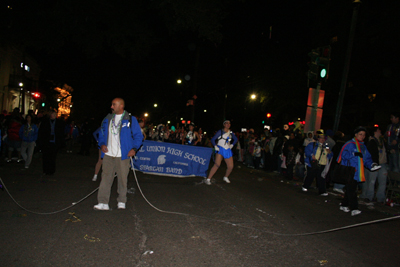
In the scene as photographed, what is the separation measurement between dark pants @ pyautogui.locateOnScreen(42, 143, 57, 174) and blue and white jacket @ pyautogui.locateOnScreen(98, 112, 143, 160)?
3.76m

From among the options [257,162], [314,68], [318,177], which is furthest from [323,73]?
[257,162]

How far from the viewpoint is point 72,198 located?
6230 mm

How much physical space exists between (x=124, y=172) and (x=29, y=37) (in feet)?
23.3

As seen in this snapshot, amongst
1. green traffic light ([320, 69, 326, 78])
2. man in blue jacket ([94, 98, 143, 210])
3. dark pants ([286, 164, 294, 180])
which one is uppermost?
green traffic light ([320, 69, 326, 78])

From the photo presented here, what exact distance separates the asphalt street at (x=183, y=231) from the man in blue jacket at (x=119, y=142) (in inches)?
25.2

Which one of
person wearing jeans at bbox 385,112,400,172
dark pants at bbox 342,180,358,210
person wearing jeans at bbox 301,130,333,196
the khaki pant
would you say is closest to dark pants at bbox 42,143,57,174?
the khaki pant

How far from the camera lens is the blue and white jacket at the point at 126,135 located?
18.5 ft

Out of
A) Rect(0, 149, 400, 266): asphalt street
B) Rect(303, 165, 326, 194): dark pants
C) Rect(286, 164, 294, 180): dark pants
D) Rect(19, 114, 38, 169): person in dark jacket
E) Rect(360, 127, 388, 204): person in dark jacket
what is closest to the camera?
Rect(0, 149, 400, 266): asphalt street

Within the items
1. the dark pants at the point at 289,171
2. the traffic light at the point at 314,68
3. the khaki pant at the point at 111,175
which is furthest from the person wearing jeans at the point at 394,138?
the khaki pant at the point at 111,175

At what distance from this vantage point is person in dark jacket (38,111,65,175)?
28.4 ft

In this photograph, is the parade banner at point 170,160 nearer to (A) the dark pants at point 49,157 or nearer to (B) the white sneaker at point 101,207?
(A) the dark pants at point 49,157

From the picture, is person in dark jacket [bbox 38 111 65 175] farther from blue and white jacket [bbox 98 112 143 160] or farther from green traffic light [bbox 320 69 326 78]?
green traffic light [bbox 320 69 326 78]

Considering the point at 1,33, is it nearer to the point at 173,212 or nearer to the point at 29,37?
the point at 29,37

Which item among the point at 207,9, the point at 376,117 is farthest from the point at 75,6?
the point at 376,117
